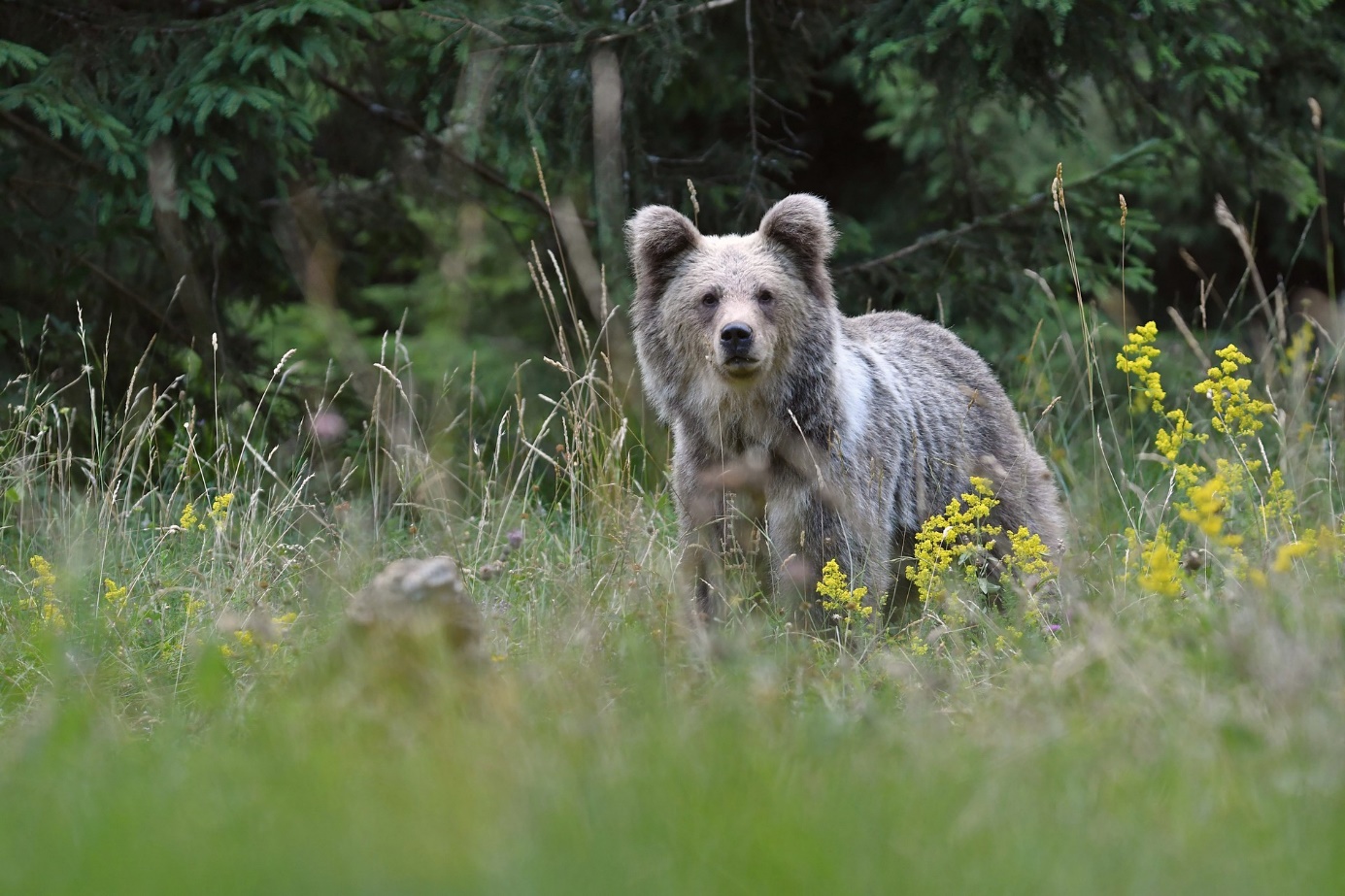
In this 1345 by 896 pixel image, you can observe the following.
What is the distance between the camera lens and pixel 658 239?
17.3ft

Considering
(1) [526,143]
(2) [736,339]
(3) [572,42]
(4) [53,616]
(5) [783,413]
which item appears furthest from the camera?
(1) [526,143]

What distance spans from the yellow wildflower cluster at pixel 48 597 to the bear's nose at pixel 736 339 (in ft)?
7.39

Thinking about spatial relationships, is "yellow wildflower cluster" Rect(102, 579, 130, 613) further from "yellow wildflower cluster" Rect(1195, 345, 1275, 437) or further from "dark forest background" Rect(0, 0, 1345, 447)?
"yellow wildflower cluster" Rect(1195, 345, 1275, 437)

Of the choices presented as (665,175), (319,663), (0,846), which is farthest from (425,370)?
(0,846)

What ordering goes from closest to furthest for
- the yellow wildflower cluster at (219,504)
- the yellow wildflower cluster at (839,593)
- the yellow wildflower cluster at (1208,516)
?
the yellow wildflower cluster at (1208,516), the yellow wildflower cluster at (839,593), the yellow wildflower cluster at (219,504)

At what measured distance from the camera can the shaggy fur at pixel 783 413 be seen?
489cm

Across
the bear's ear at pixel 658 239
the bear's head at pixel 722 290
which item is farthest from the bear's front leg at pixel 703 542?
the bear's ear at pixel 658 239

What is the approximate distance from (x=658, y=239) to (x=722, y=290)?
365 mm

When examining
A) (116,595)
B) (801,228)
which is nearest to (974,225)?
(801,228)

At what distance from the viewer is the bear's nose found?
15.6ft

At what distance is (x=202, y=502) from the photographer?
252 inches

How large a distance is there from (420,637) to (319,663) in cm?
43

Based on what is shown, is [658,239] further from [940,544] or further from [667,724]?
[667,724]

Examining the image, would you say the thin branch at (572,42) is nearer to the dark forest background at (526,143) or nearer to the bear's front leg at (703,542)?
the dark forest background at (526,143)
